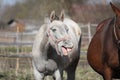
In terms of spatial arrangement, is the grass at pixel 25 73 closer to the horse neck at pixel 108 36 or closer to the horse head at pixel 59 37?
the horse neck at pixel 108 36

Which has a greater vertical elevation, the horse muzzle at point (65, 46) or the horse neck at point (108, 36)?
the horse neck at point (108, 36)

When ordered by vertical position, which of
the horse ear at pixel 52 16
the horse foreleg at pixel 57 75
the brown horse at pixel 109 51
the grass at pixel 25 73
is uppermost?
the horse ear at pixel 52 16

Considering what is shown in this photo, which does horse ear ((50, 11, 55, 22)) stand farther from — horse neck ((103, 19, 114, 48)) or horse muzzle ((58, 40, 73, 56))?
horse neck ((103, 19, 114, 48))

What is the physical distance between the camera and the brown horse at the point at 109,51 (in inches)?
227

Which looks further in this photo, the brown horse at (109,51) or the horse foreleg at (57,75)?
the horse foreleg at (57,75)

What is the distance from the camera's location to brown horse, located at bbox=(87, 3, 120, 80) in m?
5.76

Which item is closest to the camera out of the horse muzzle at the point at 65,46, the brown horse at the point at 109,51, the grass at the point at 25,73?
the horse muzzle at the point at 65,46

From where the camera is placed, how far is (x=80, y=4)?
1192 inches

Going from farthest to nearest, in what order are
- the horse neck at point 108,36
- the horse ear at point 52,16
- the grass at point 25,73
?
the grass at point 25,73, the horse neck at point 108,36, the horse ear at point 52,16

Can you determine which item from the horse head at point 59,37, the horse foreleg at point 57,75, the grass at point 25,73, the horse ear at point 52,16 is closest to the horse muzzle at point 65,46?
the horse head at point 59,37

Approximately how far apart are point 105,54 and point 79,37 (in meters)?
1.77

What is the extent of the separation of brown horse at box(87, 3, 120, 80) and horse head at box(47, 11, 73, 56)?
0.76m

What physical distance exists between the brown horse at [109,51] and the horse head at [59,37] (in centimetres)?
76

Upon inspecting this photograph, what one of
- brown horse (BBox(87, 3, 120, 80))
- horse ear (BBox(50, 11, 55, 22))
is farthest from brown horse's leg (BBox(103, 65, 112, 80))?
horse ear (BBox(50, 11, 55, 22))
